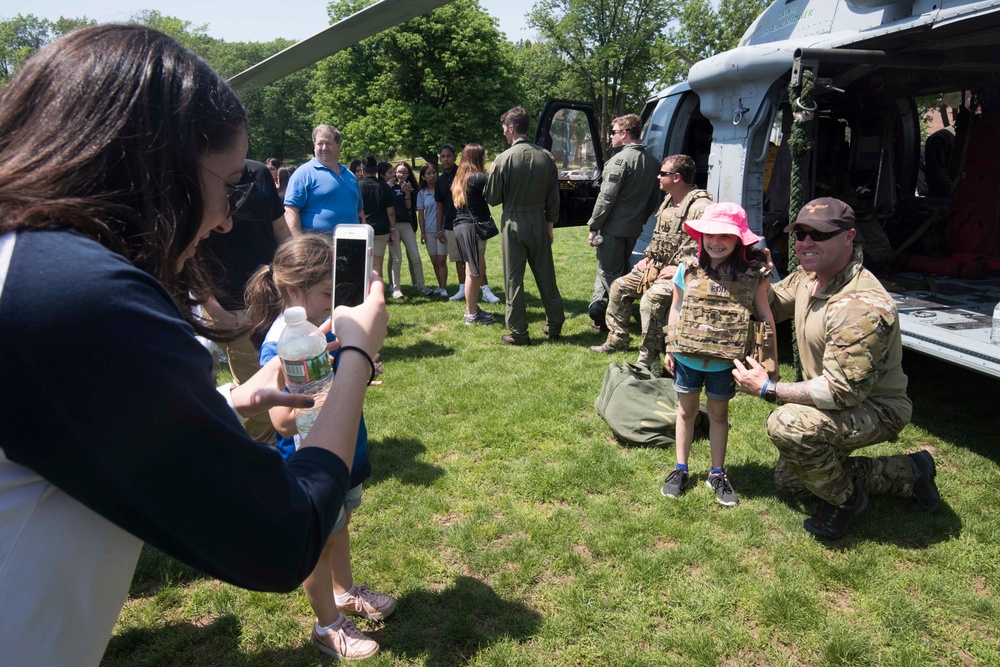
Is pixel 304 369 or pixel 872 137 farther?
pixel 872 137

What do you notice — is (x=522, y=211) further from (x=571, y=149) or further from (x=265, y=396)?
(x=265, y=396)

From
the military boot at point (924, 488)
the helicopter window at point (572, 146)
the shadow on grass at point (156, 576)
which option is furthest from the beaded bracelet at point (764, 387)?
the helicopter window at point (572, 146)

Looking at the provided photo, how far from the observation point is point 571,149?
9797 millimetres

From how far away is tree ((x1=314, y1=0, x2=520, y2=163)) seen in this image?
1443 inches

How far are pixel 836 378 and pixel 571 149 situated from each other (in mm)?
7536

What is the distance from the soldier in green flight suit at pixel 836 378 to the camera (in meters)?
3.00

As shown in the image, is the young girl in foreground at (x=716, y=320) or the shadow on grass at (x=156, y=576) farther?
the young girl in foreground at (x=716, y=320)

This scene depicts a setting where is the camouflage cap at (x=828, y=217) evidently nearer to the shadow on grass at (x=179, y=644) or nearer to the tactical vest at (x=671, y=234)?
the tactical vest at (x=671, y=234)

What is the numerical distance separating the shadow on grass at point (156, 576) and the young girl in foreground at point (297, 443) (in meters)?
1.02

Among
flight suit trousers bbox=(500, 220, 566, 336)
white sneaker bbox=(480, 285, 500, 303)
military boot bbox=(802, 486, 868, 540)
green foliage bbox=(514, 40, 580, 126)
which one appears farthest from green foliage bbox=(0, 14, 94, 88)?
green foliage bbox=(514, 40, 580, 126)

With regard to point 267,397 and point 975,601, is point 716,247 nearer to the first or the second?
point 975,601

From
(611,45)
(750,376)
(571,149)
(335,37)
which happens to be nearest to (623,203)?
(571,149)

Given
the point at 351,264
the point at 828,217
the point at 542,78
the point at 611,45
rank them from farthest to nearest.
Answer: the point at 542,78, the point at 611,45, the point at 828,217, the point at 351,264

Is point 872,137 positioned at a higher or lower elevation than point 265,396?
higher
